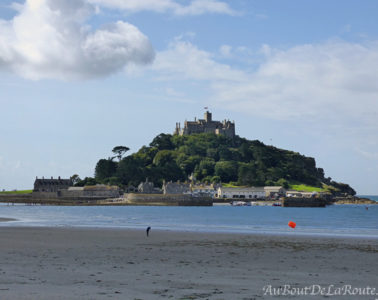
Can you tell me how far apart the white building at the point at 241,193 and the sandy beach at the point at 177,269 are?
540 ft

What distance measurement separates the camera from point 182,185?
650ft

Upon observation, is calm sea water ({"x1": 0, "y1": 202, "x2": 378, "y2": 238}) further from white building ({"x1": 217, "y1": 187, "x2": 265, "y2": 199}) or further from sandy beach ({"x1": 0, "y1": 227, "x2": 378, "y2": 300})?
white building ({"x1": 217, "y1": 187, "x2": 265, "y2": 199})

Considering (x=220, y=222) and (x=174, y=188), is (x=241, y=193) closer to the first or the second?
(x=174, y=188)

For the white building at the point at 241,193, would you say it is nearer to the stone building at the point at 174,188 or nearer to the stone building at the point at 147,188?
the stone building at the point at 174,188

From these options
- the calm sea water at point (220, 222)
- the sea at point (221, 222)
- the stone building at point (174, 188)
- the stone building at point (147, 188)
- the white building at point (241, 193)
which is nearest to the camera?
the sea at point (221, 222)

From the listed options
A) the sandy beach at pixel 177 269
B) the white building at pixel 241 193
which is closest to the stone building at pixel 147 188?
the white building at pixel 241 193

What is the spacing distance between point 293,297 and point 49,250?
15.5 m

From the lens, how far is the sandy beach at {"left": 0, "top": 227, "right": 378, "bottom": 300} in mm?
15305

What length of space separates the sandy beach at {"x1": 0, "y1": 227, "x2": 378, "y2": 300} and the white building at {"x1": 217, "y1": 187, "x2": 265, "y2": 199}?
540 feet

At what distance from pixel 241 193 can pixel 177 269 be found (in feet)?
587

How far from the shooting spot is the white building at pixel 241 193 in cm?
19625

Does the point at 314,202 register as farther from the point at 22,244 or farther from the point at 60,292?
the point at 60,292

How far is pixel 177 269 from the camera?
20484mm

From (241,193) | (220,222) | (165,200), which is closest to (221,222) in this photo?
(220,222)
